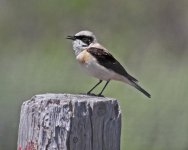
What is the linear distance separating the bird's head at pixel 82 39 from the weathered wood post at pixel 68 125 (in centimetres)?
230

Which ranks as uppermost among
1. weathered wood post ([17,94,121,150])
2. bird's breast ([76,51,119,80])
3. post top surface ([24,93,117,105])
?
bird's breast ([76,51,119,80])

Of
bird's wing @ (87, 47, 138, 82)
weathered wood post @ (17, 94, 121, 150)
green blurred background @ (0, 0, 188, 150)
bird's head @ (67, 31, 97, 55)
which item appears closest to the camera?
weathered wood post @ (17, 94, 121, 150)

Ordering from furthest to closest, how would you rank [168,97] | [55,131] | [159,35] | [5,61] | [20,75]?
[159,35] < [5,61] < [20,75] < [168,97] < [55,131]

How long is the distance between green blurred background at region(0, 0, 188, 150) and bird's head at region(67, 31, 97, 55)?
5.00 feet

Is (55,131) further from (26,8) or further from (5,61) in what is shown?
(26,8)

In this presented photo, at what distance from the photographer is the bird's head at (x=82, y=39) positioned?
672cm

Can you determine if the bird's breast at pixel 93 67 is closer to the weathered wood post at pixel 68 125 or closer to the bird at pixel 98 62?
the bird at pixel 98 62

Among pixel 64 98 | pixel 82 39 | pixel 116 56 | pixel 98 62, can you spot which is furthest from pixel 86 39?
pixel 116 56

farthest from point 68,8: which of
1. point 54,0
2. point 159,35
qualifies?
point 159,35


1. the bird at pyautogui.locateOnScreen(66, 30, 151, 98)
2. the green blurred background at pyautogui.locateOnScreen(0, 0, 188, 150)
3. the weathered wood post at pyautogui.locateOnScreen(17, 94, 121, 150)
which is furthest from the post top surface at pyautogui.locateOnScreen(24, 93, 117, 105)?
the green blurred background at pyautogui.locateOnScreen(0, 0, 188, 150)

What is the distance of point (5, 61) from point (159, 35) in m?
2.98

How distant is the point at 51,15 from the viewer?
1341cm

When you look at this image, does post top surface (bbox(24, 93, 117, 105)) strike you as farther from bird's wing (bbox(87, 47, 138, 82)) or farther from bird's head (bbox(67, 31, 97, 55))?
bird's head (bbox(67, 31, 97, 55))

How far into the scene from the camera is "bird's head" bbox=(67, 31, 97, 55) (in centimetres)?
672
